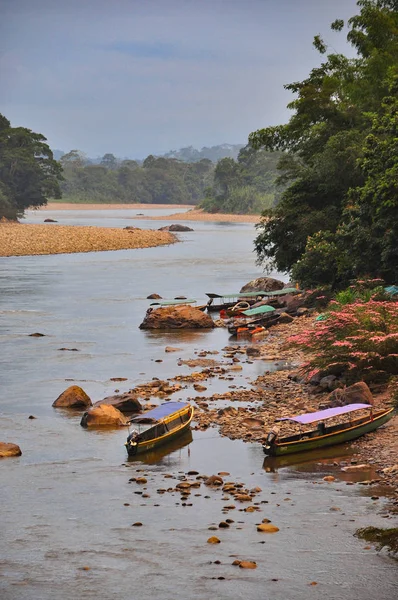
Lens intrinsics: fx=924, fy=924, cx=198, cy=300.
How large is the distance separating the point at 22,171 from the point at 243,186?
2109 inches

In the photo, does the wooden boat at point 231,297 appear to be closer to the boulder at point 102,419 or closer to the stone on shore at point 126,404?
the stone on shore at point 126,404

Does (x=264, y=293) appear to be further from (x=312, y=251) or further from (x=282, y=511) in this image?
(x=282, y=511)

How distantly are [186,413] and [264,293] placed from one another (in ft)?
78.9

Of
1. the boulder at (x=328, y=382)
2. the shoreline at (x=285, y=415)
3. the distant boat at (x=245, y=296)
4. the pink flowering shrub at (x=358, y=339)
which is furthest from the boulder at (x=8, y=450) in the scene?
the distant boat at (x=245, y=296)

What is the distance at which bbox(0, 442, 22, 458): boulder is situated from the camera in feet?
63.6

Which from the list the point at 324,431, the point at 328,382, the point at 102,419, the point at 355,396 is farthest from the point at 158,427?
the point at 328,382

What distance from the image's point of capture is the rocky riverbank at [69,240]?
272 feet

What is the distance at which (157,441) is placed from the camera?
19.7 m

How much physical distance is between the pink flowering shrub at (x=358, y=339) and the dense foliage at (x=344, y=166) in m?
7.94

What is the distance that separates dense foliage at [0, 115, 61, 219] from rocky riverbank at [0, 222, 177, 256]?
14368 mm

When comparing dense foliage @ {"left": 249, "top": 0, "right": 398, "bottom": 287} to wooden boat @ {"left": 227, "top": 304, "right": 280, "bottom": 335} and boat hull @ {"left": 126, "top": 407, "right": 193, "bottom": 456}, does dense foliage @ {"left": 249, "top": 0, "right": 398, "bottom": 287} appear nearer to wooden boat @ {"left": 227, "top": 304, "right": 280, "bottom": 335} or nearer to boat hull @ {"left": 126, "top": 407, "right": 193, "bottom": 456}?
wooden boat @ {"left": 227, "top": 304, "right": 280, "bottom": 335}

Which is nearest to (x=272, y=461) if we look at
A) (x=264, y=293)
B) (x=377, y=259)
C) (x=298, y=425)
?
(x=298, y=425)

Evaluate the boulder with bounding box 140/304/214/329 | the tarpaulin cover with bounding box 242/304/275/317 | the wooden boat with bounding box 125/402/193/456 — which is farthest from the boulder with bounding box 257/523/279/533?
the tarpaulin cover with bounding box 242/304/275/317

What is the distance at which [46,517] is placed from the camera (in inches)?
625
